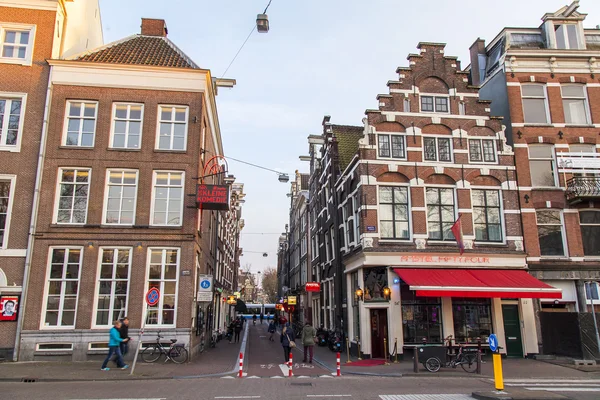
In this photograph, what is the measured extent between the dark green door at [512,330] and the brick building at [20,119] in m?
21.0

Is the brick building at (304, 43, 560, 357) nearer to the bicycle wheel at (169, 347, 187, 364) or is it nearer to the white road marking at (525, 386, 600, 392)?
the white road marking at (525, 386, 600, 392)

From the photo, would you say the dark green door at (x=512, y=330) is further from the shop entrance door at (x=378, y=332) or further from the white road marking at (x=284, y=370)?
the white road marking at (x=284, y=370)

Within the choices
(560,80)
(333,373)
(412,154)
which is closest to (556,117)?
(560,80)

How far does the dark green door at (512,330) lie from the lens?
796 inches

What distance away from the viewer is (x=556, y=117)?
75.3 ft

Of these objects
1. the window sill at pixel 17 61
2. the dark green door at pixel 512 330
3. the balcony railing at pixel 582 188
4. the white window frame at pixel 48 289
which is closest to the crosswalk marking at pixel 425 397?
the dark green door at pixel 512 330

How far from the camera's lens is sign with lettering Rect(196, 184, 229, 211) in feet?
64.1

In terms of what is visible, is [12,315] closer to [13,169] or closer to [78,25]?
[13,169]

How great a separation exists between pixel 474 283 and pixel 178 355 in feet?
42.0

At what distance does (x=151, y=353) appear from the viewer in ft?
59.8

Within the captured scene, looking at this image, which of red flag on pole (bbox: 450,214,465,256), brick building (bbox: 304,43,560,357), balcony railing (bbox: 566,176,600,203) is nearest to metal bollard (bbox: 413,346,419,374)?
brick building (bbox: 304,43,560,357)

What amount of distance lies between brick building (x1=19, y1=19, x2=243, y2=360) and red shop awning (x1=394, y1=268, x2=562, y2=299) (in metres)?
9.33

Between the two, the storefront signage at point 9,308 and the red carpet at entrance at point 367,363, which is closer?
the storefront signage at point 9,308

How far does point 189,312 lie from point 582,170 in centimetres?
2001
